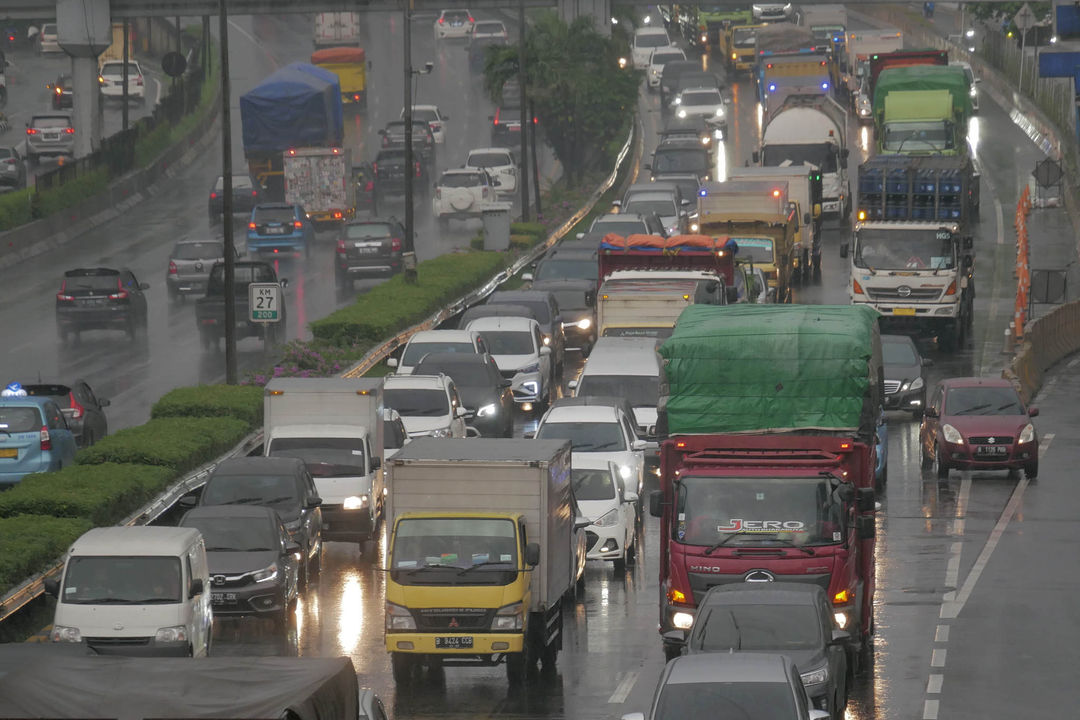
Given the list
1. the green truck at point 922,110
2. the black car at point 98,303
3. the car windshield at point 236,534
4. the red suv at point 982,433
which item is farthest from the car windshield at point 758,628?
the green truck at point 922,110

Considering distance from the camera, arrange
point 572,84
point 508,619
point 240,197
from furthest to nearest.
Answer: point 572,84
point 240,197
point 508,619

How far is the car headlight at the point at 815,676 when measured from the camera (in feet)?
57.7

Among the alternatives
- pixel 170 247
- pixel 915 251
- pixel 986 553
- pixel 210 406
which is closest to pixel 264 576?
pixel 986 553

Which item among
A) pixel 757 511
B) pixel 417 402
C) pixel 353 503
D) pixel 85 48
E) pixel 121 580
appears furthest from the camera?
pixel 85 48

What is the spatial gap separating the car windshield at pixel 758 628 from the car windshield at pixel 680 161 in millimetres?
50021

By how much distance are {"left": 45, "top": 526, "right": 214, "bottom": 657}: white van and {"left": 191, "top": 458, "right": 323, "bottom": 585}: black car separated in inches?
167

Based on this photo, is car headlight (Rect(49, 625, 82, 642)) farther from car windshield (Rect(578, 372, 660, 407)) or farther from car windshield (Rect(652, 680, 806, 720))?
car windshield (Rect(578, 372, 660, 407))

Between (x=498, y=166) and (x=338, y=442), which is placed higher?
(x=498, y=166)

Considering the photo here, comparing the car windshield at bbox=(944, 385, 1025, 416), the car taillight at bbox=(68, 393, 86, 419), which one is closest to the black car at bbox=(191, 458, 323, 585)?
the car taillight at bbox=(68, 393, 86, 419)

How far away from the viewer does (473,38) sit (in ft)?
333

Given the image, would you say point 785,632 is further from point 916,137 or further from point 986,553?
point 916,137

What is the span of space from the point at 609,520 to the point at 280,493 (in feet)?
14.1

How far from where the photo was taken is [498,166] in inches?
2785

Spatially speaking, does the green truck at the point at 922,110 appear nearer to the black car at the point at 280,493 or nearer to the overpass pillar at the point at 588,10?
the overpass pillar at the point at 588,10
